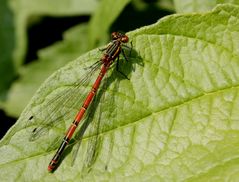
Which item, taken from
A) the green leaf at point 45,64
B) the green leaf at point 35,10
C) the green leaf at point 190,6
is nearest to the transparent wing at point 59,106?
the green leaf at point 190,6

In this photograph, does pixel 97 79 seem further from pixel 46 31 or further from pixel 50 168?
pixel 46 31

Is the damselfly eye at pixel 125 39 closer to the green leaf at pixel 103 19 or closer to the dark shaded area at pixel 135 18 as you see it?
the green leaf at pixel 103 19

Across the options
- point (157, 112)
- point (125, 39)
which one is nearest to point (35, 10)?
point (125, 39)

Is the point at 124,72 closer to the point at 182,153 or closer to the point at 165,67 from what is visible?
the point at 165,67

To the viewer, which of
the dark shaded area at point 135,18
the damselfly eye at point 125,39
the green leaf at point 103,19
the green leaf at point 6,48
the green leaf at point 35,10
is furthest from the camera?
the green leaf at point 6,48

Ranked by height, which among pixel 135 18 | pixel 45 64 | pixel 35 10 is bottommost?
pixel 45 64

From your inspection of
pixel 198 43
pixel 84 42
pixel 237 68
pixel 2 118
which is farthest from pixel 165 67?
pixel 2 118
